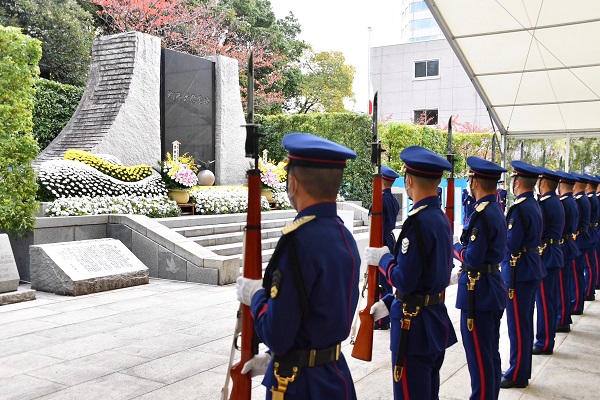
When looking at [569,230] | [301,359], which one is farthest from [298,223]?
[569,230]

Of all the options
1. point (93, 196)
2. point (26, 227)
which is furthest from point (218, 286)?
point (93, 196)

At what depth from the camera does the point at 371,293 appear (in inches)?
164

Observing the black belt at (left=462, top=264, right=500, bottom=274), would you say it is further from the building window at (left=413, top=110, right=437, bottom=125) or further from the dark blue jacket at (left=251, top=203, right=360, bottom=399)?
the building window at (left=413, top=110, right=437, bottom=125)

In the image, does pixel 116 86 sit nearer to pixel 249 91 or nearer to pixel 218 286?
pixel 218 286

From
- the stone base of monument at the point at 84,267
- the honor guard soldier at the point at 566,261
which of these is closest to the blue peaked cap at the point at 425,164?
the honor guard soldier at the point at 566,261

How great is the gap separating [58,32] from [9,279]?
15878mm

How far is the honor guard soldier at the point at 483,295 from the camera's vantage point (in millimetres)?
4016

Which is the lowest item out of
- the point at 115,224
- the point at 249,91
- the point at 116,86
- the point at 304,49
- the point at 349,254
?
the point at 115,224

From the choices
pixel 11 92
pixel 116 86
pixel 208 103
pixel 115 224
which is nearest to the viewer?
pixel 11 92

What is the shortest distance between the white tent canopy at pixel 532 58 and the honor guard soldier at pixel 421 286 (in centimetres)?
663

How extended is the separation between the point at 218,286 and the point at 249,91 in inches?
259

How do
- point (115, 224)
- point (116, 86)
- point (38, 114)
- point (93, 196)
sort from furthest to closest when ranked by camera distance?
point (38, 114) < point (116, 86) < point (93, 196) < point (115, 224)

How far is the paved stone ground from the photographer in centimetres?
464

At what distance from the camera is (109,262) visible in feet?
28.6
